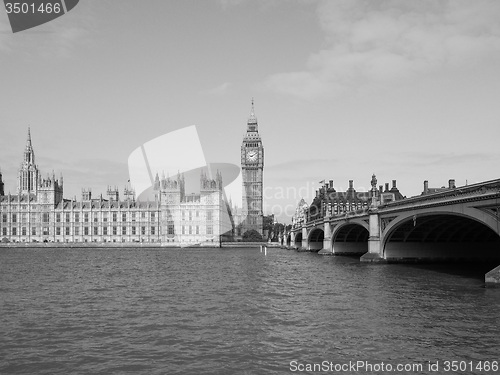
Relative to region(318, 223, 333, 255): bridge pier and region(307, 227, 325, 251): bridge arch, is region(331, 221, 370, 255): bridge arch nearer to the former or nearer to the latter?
region(318, 223, 333, 255): bridge pier

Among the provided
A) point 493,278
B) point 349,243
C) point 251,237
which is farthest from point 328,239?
point 251,237

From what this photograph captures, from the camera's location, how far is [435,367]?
1662 centimetres

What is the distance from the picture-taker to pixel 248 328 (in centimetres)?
2298

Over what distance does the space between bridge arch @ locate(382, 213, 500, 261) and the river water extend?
53.3 feet

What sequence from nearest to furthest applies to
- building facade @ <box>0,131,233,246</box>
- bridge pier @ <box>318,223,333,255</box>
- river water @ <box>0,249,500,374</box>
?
1. river water @ <box>0,249,500,374</box>
2. bridge pier @ <box>318,223,333,255</box>
3. building facade @ <box>0,131,233,246</box>

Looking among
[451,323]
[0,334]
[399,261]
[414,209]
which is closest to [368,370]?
[451,323]

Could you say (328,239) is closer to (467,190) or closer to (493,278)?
(467,190)

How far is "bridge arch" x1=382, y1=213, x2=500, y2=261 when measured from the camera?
5603 centimetres

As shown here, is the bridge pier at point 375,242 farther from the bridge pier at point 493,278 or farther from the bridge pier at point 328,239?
the bridge pier at point 328,239

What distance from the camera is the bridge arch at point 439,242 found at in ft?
184

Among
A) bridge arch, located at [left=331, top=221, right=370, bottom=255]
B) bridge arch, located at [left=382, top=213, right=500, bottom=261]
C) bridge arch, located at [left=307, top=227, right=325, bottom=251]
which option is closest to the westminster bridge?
bridge arch, located at [left=382, top=213, right=500, bottom=261]

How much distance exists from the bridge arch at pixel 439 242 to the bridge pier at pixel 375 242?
730mm

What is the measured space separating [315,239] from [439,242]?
2381 inches

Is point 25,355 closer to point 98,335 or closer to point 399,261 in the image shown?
point 98,335
